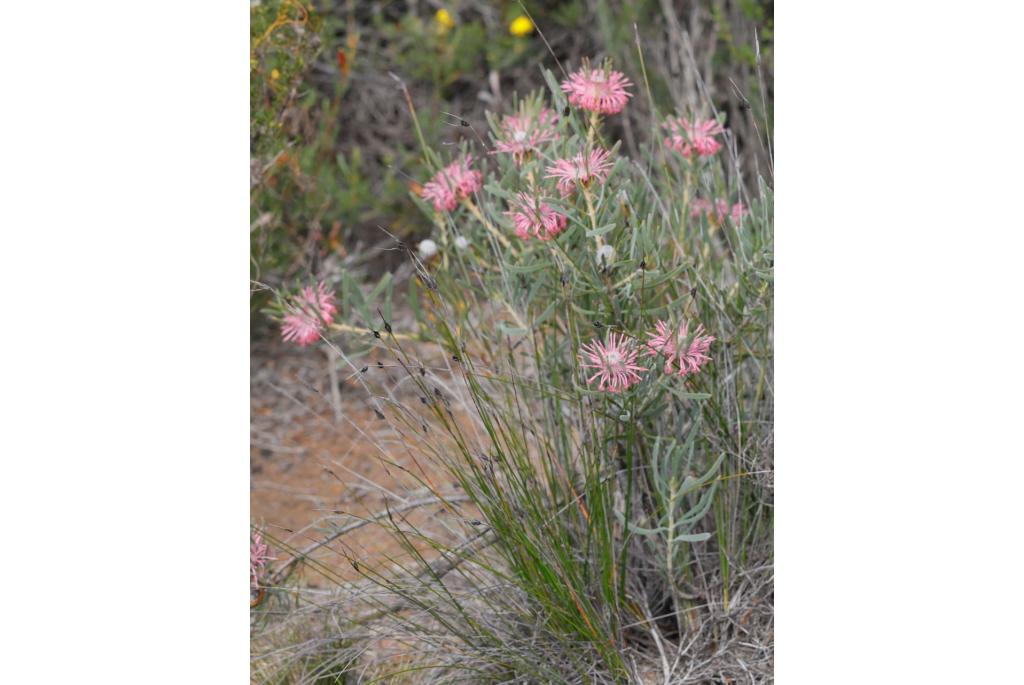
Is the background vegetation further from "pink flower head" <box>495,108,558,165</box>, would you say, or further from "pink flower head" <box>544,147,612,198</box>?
"pink flower head" <box>544,147,612,198</box>

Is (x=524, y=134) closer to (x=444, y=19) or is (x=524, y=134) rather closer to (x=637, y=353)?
(x=637, y=353)

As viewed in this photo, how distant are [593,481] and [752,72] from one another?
2.60 m

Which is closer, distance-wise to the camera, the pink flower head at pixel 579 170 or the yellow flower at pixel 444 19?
the pink flower head at pixel 579 170

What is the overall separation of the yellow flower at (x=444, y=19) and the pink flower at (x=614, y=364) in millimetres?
2611

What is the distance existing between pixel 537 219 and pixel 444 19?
8.43ft

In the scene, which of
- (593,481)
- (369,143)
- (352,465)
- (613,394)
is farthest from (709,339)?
(369,143)

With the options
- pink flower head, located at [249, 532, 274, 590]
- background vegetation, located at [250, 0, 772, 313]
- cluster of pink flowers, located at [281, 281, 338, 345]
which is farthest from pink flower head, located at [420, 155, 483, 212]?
background vegetation, located at [250, 0, 772, 313]

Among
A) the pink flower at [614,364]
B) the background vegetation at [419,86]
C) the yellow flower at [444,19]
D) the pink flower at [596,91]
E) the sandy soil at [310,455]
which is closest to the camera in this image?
the pink flower at [614,364]

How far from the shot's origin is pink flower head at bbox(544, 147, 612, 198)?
1658 millimetres

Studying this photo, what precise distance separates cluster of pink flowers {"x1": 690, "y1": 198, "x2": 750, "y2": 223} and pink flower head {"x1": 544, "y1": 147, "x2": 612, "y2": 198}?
461 millimetres

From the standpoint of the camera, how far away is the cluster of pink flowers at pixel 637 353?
1.65 m

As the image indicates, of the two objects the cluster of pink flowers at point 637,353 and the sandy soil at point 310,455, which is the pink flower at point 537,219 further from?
the sandy soil at point 310,455

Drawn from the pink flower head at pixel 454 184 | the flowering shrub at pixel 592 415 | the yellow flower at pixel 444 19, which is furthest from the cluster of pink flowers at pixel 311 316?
the yellow flower at pixel 444 19

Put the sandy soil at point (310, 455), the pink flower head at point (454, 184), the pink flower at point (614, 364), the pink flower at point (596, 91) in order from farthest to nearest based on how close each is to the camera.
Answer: the sandy soil at point (310, 455) → the pink flower head at point (454, 184) → the pink flower at point (596, 91) → the pink flower at point (614, 364)
